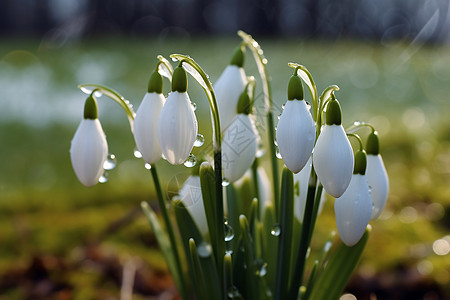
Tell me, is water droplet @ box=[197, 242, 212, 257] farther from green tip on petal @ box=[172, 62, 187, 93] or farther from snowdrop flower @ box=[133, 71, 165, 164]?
green tip on petal @ box=[172, 62, 187, 93]

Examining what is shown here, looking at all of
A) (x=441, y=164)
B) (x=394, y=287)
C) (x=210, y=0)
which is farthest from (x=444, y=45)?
(x=394, y=287)

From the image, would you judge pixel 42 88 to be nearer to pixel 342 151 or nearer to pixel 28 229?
pixel 28 229

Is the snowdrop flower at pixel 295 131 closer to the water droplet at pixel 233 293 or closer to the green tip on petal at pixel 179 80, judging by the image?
the green tip on petal at pixel 179 80

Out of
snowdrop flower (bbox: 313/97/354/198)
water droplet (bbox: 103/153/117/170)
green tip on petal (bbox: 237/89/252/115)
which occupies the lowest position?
water droplet (bbox: 103/153/117/170)

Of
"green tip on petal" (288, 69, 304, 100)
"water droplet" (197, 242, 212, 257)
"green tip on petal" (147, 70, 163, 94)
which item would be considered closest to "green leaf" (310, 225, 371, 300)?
"water droplet" (197, 242, 212, 257)

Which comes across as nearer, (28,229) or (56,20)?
(28,229)

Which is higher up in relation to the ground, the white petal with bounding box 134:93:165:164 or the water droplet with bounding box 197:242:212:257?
the white petal with bounding box 134:93:165:164
